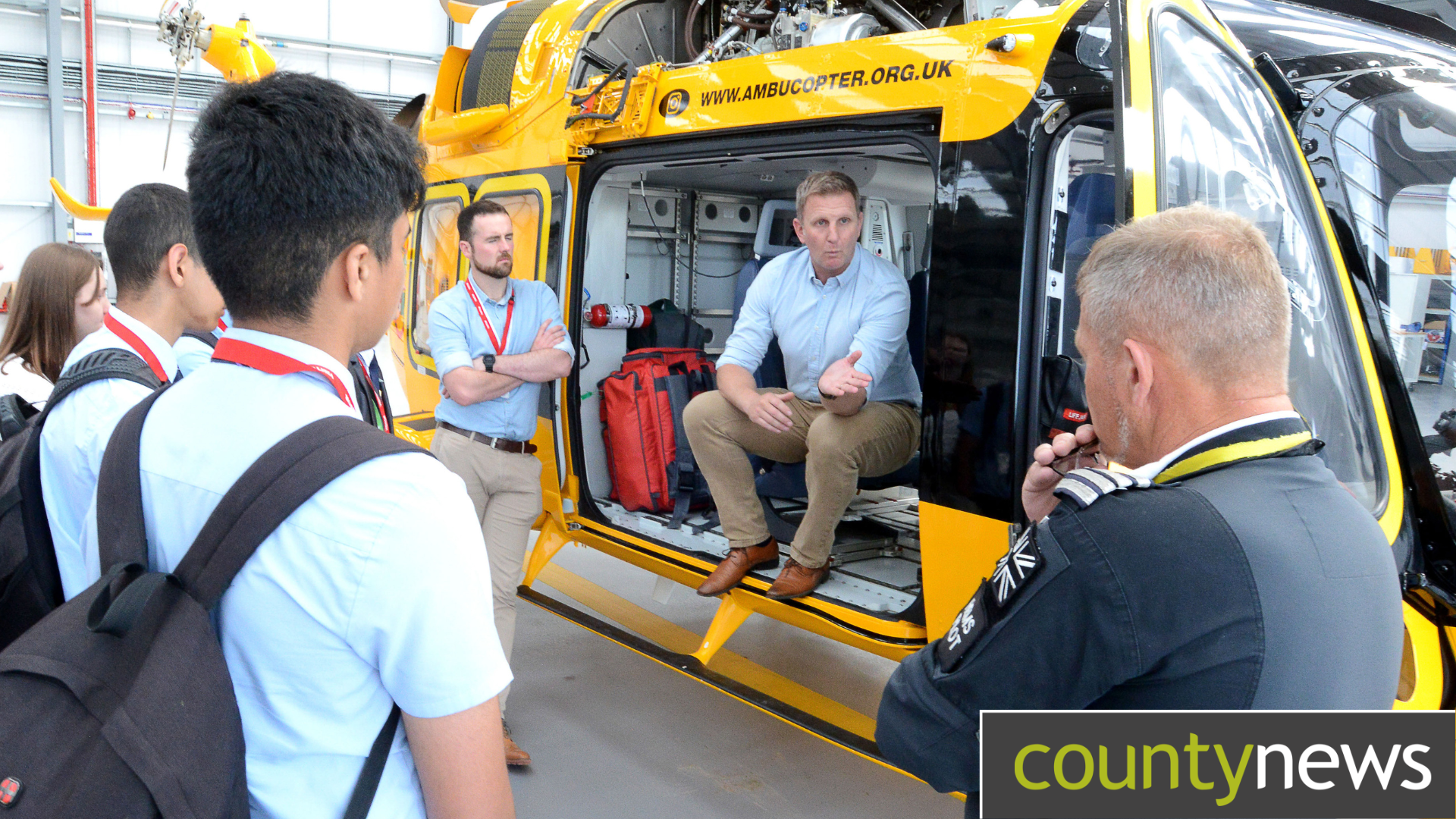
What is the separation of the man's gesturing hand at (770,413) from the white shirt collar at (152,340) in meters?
1.94

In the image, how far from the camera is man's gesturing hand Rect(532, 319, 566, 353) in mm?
3553

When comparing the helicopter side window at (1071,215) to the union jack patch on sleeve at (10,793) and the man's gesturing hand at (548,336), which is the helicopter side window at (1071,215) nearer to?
the man's gesturing hand at (548,336)

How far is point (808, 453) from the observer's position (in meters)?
3.28

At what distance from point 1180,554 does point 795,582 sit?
2.17 metres

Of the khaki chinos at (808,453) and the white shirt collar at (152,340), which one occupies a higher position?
the white shirt collar at (152,340)

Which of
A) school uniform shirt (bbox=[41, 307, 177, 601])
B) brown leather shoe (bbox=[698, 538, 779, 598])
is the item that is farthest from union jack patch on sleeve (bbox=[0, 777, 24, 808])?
brown leather shoe (bbox=[698, 538, 779, 598])

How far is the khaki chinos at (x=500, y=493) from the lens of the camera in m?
3.45

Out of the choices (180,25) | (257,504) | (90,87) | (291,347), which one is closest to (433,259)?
(180,25)

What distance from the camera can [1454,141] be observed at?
2305 mm

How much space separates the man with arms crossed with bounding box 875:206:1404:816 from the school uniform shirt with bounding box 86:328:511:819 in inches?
22.4

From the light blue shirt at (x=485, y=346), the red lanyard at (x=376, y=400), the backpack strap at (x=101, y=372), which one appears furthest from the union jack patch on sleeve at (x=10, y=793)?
the light blue shirt at (x=485, y=346)

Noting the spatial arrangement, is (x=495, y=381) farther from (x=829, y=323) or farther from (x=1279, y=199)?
(x=1279, y=199)

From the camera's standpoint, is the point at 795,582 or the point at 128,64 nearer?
the point at 795,582

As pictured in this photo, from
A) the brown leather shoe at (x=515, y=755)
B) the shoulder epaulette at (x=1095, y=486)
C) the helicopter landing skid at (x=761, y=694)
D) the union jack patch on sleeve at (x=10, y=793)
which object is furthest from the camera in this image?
the brown leather shoe at (x=515, y=755)
